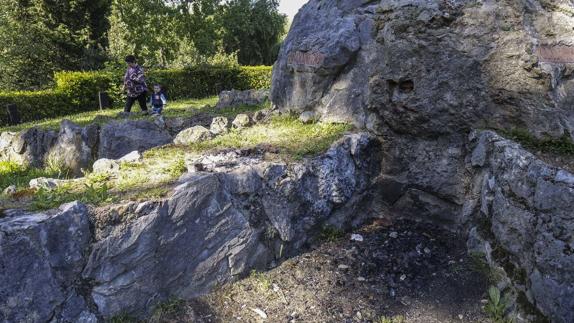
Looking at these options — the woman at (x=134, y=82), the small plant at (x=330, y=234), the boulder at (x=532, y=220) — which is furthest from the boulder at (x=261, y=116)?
the woman at (x=134, y=82)

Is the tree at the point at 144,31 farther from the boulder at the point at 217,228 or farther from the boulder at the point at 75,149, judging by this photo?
the boulder at the point at 217,228

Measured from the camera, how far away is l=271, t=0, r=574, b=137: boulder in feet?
14.1

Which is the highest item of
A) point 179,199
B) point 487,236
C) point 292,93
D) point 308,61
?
point 308,61

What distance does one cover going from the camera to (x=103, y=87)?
51.9ft

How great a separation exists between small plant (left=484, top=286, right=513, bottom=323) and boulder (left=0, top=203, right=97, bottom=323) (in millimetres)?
3151

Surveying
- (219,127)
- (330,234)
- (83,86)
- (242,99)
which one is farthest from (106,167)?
(83,86)

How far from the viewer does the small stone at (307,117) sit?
19.8 ft

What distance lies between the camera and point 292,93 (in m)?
6.43

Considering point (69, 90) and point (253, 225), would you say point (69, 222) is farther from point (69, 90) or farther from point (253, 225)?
point (69, 90)

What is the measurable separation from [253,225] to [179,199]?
0.80 meters

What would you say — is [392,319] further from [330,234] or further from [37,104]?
[37,104]

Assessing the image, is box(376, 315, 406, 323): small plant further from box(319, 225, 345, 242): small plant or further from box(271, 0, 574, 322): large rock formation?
box(319, 225, 345, 242): small plant

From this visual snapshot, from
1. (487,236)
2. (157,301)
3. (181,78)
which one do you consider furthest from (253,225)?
(181,78)

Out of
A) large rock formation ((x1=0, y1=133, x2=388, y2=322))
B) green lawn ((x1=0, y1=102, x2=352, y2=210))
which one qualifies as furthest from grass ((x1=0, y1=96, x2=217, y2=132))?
large rock formation ((x1=0, y1=133, x2=388, y2=322))
